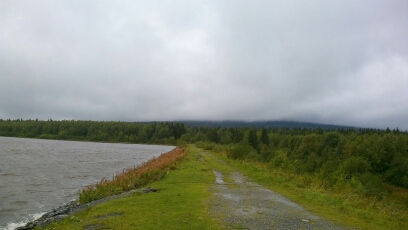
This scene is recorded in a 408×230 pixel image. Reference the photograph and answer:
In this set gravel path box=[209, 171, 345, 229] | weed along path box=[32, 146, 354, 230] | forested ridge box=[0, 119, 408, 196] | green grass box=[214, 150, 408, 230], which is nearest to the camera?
weed along path box=[32, 146, 354, 230]

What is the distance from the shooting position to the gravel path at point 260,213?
12.9 m

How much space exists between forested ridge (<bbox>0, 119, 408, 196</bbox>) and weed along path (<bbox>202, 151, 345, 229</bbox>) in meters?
9.60

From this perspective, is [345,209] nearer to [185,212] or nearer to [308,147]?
[185,212]

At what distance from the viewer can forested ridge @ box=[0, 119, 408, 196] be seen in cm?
5136

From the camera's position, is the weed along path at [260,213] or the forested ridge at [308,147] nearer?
the weed along path at [260,213]

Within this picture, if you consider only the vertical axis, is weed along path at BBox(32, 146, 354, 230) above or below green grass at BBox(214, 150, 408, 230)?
above

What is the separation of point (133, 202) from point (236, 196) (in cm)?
600

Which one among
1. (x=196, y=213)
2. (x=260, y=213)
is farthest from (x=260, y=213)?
(x=196, y=213)

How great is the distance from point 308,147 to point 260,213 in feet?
330

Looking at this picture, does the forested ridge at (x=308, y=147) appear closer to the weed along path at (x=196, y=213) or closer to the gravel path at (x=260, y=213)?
the gravel path at (x=260, y=213)

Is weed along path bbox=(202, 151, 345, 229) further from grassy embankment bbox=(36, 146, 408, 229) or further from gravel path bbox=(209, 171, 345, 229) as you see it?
grassy embankment bbox=(36, 146, 408, 229)

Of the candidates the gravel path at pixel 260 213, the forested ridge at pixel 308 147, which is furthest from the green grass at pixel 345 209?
the forested ridge at pixel 308 147

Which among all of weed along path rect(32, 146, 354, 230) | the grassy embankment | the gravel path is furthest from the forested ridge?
weed along path rect(32, 146, 354, 230)

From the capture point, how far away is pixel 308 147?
361ft
